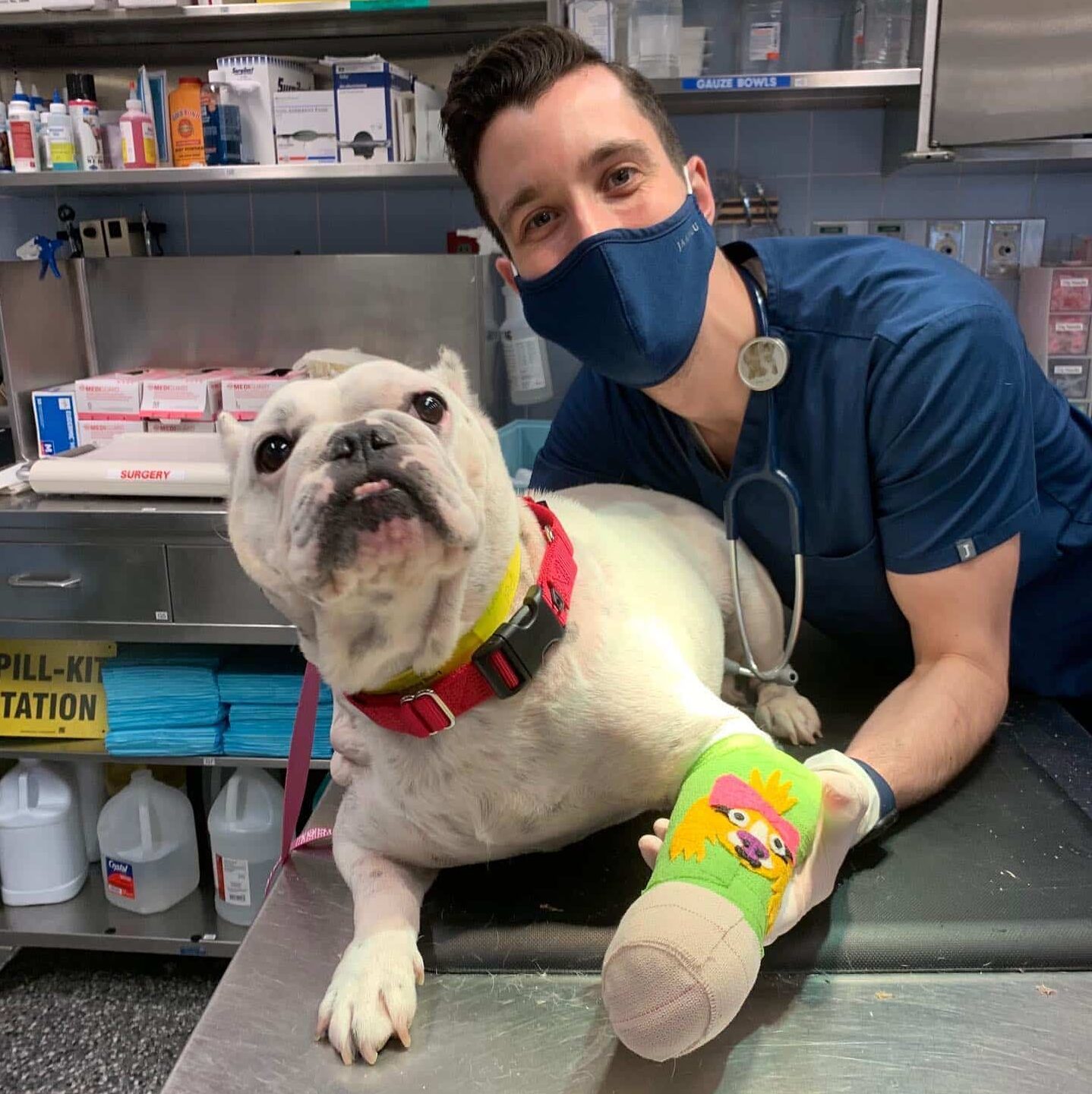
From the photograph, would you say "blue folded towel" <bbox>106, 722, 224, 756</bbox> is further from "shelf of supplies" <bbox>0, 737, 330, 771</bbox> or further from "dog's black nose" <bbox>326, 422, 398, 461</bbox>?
"dog's black nose" <bbox>326, 422, 398, 461</bbox>

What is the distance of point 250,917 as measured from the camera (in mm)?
2236

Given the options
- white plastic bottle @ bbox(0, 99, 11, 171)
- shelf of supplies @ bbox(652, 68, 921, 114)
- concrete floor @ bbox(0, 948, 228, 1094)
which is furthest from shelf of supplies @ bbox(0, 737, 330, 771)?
shelf of supplies @ bbox(652, 68, 921, 114)

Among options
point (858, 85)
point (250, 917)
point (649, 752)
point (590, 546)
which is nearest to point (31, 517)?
point (250, 917)

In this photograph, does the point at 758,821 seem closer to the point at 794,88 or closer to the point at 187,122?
the point at 794,88

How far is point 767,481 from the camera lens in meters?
1.30

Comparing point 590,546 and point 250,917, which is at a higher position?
point 590,546

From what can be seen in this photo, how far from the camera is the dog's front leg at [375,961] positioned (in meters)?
0.80

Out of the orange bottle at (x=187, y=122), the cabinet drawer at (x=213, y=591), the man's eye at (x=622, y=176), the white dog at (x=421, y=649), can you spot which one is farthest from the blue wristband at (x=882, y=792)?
the orange bottle at (x=187, y=122)

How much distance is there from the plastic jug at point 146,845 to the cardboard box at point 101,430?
32.0 inches

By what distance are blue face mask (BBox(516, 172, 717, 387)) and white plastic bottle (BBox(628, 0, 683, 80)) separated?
41.7 inches

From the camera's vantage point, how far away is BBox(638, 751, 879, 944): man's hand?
0.83 m

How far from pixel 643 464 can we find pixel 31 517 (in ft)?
4.08

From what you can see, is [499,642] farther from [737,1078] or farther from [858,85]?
[858,85]

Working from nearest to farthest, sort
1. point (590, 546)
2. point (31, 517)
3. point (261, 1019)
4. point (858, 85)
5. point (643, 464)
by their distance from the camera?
point (261, 1019) → point (590, 546) → point (643, 464) → point (31, 517) → point (858, 85)
